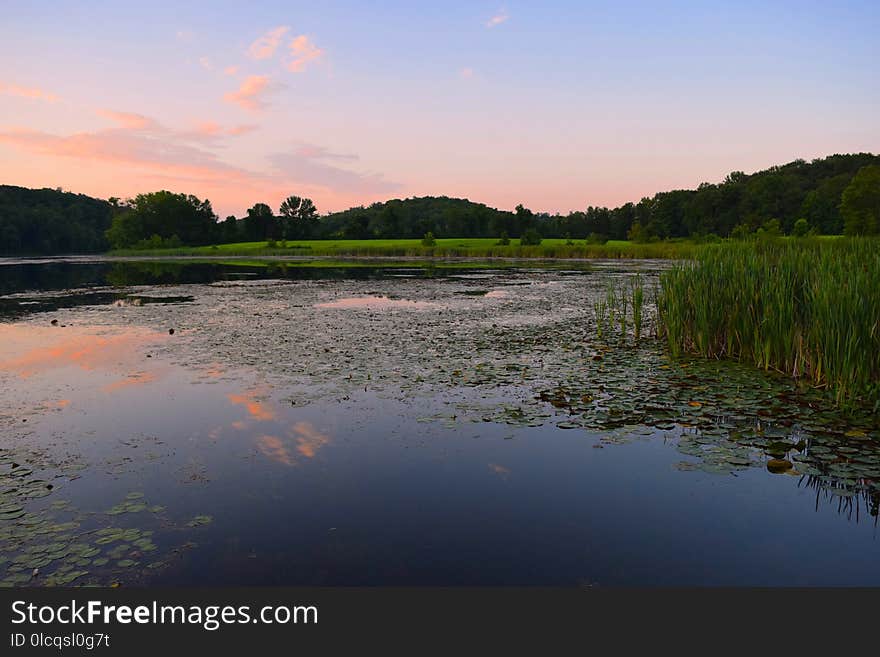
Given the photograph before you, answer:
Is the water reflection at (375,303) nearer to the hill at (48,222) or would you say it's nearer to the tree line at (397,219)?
the tree line at (397,219)

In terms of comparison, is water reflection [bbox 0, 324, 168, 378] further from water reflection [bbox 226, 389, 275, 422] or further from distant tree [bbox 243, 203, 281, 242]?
distant tree [bbox 243, 203, 281, 242]

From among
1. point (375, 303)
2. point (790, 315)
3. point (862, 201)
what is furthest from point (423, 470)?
point (862, 201)

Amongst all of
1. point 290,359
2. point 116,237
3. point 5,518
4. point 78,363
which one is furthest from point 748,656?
point 116,237

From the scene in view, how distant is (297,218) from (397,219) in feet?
84.3

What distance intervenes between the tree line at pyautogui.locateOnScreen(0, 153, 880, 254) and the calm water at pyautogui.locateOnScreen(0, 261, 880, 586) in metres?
107

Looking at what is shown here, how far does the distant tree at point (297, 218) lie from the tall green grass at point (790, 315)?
128798mm

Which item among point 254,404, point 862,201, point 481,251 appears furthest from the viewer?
point 862,201

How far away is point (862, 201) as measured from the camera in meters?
81.0

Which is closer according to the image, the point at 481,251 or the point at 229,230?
the point at 481,251

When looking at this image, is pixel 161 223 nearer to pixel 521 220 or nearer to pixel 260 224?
pixel 260 224

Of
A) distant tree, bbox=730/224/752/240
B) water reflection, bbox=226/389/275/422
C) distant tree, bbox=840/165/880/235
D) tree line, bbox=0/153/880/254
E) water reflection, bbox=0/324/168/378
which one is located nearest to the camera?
water reflection, bbox=226/389/275/422

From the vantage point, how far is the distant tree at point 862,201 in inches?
3056

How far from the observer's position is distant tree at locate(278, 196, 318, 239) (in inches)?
5330

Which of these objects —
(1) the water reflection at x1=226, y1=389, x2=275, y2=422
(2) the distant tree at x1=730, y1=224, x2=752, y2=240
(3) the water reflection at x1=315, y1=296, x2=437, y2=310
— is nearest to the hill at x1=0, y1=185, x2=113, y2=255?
(3) the water reflection at x1=315, y1=296, x2=437, y2=310
